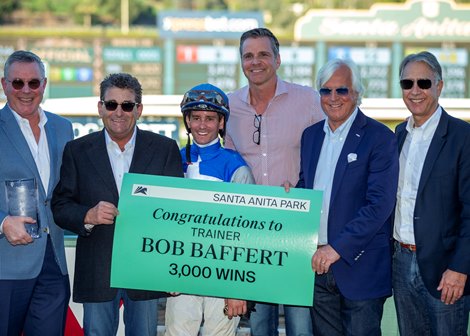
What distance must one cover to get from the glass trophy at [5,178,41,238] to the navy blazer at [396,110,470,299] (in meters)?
1.75

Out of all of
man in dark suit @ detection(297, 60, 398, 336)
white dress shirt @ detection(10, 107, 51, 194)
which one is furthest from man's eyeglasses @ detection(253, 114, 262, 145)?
white dress shirt @ detection(10, 107, 51, 194)

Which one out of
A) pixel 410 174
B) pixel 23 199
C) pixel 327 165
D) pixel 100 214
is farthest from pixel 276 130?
pixel 23 199

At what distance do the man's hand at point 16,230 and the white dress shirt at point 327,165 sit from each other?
1.35 m

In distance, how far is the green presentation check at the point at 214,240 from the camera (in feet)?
12.1

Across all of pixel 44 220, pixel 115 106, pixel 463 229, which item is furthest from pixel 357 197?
pixel 44 220

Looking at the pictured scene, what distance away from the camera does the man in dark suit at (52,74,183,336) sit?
144 inches

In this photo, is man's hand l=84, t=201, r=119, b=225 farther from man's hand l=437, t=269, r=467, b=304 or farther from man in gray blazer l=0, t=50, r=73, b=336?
man's hand l=437, t=269, r=467, b=304

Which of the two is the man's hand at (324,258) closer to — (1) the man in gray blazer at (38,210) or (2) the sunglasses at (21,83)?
(1) the man in gray blazer at (38,210)

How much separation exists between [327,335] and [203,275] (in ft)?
2.18

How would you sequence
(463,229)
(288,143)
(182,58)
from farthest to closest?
(182,58), (288,143), (463,229)

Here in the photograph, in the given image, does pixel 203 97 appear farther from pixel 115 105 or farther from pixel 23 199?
pixel 23 199

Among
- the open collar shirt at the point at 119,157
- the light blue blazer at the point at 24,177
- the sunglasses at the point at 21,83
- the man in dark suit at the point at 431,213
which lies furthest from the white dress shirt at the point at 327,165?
the sunglasses at the point at 21,83

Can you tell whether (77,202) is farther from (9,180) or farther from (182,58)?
(182,58)

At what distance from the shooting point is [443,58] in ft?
71.5
